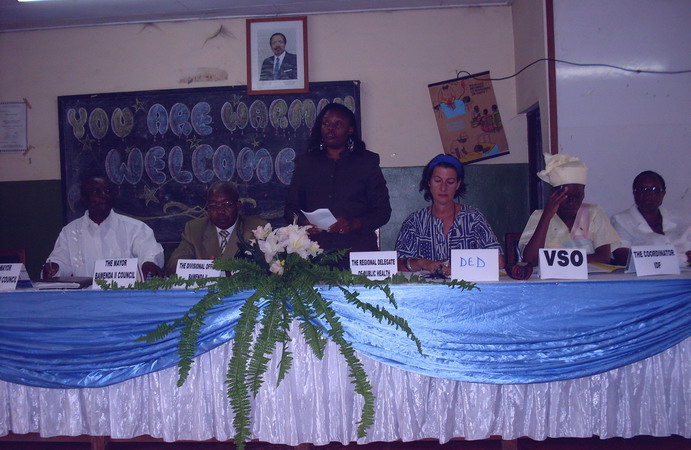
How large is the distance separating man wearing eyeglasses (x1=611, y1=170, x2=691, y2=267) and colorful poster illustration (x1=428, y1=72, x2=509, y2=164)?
155 cm

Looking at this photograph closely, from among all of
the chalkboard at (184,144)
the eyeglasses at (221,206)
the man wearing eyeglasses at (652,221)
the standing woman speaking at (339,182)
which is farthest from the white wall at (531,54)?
the eyeglasses at (221,206)

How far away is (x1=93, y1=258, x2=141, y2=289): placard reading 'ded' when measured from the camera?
243cm

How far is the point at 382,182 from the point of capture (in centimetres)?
331

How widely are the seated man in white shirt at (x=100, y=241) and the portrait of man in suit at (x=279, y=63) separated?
1.92 meters

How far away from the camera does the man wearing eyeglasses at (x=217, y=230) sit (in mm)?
3049

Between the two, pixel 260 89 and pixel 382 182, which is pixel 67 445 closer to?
pixel 382 182

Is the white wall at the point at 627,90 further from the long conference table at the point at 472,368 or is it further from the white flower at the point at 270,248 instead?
the white flower at the point at 270,248

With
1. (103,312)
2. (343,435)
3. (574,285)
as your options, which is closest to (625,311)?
(574,285)

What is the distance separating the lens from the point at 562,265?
7.61ft

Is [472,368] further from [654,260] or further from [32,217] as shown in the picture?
[32,217]

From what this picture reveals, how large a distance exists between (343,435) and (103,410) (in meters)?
Result: 0.97

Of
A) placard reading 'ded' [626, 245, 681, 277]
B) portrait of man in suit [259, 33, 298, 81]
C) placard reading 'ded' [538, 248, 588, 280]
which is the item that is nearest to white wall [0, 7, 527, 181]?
portrait of man in suit [259, 33, 298, 81]

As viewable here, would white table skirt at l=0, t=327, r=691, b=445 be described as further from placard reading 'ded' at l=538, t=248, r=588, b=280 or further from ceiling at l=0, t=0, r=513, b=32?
ceiling at l=0, t=0, r=513, b=32

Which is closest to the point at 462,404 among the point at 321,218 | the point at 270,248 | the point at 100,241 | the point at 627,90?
the point at 270,248
